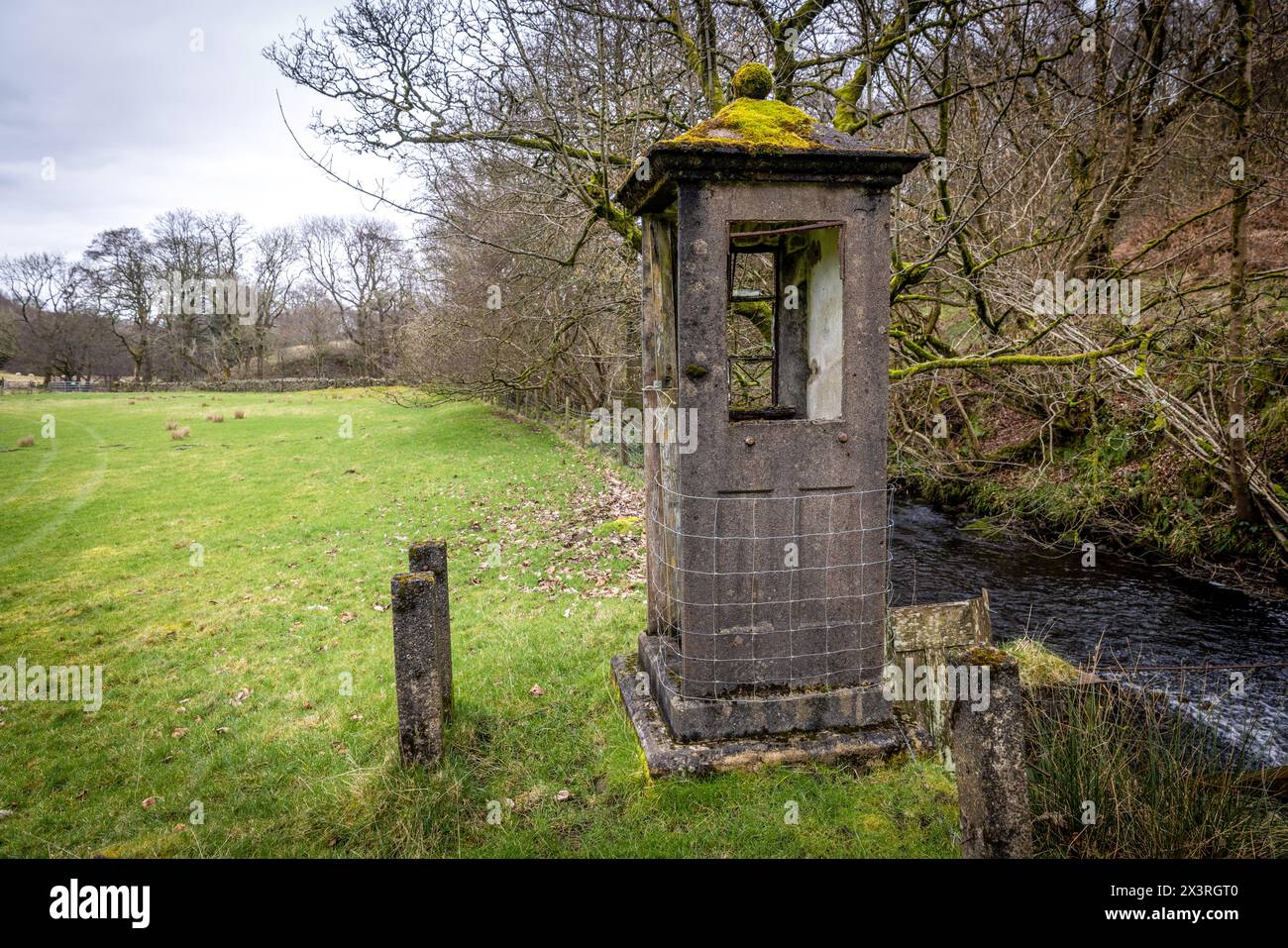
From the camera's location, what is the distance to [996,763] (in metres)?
2.85

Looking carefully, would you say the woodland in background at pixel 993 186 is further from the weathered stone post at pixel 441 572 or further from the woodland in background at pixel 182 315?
the woodland in background at pixel 182 315

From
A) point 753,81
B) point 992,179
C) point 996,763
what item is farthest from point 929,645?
point 992,179

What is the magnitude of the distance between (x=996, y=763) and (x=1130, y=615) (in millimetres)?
6910

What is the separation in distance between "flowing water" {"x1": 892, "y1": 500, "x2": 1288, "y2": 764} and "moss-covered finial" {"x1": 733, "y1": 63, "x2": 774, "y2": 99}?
17.0 ft

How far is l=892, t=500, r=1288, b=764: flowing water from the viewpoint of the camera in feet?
20.4

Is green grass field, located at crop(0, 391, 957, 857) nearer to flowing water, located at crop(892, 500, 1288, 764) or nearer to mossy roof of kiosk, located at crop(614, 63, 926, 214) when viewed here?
mossy roof of kiosk, located at crop(614, 63, 926, 214)

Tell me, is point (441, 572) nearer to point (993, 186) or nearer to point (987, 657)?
point (987, 657)

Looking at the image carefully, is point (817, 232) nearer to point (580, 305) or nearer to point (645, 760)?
point (645, 760)

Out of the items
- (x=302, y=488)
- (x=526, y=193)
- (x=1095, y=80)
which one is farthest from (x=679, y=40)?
(x=302, y=488)

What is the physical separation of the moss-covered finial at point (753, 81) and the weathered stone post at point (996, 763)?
3.61 m

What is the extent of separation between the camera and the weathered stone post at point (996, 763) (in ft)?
9.23

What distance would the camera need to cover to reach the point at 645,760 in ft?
14.0

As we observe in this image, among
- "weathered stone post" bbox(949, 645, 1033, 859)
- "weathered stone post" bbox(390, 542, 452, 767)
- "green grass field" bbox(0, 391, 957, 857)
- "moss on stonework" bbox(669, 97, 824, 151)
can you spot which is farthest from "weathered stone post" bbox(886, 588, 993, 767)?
"moss on stonework" bbox(669, 97, 824, 151)
